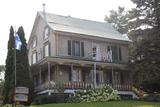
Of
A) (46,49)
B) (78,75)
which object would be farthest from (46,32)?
(78,75)

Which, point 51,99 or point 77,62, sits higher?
point 77,62

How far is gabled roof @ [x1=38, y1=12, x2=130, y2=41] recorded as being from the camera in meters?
44.3

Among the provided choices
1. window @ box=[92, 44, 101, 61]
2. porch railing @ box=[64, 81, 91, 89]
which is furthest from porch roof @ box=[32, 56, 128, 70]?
porch railing @ box=[64, 81, 91, 89]

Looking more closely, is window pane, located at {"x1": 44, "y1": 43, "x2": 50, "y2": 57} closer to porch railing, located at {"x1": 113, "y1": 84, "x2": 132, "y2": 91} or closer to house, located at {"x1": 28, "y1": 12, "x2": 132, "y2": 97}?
house, located at {"x1": 28, "y1": 12, "x2": 132, "y2": 97}

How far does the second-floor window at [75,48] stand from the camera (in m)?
43.3

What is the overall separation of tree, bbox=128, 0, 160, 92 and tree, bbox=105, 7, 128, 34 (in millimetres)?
25340

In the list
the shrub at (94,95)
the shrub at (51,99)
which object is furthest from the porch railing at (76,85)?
the shrub at (94,95)

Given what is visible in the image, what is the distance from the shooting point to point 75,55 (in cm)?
4347

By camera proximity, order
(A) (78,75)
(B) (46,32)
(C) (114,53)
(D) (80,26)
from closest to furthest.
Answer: (A) (78,75), (B) (46,32), (C) (114,53), (D) (80,26)

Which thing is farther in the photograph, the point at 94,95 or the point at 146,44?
the point at 146,44

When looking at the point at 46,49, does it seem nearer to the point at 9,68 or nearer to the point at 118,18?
the point at 9,68

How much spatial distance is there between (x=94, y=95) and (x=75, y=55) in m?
8.52

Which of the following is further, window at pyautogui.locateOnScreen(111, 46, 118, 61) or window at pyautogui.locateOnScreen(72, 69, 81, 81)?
window at pyautogui.locateOnScreen(111, 46, 118, 61)

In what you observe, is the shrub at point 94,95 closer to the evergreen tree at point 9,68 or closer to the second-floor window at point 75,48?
the second-floor window at point 75,48
